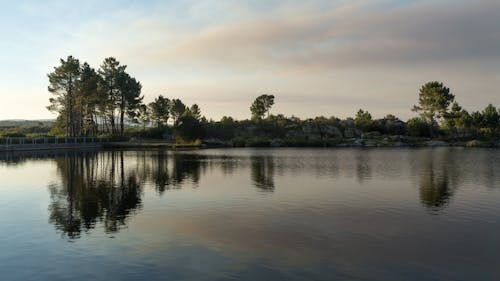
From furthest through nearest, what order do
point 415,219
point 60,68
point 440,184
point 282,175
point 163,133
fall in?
point 163,133 < point 60,68 < point 282,175 < point 440,184 < point 415,219

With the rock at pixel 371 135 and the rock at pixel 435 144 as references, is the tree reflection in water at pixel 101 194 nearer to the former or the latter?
the rock at pixel 435 144

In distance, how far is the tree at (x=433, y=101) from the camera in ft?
517

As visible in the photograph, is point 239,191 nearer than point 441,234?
No

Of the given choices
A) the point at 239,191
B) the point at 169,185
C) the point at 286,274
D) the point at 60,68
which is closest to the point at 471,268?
the point at 286,274

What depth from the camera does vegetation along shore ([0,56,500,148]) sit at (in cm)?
11320

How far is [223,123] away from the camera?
549 feet

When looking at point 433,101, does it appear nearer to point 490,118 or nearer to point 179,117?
point 490,118

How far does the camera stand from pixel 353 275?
547 inches

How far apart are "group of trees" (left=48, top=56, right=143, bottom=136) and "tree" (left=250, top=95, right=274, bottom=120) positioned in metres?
65.2

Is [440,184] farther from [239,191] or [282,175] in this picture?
[239,191]

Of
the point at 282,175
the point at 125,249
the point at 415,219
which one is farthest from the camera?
the point at 282,175

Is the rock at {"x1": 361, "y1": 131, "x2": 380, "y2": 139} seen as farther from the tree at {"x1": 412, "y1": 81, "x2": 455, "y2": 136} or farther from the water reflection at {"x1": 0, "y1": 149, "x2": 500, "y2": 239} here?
the water reflection at {"x1": 0, "y1": 149, "x2": 500, "y2": 239}

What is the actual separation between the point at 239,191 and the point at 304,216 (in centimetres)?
1058

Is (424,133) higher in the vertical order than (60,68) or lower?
lower
